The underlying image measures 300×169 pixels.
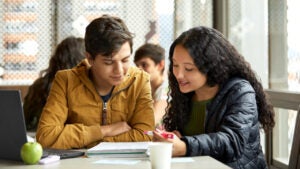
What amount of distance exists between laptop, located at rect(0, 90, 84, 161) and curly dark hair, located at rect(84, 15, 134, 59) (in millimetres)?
639

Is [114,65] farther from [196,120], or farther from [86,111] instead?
[196,120]

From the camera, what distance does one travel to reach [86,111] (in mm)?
2498

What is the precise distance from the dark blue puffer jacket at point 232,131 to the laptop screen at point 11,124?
1.98ft

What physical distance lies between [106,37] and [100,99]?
30 cm

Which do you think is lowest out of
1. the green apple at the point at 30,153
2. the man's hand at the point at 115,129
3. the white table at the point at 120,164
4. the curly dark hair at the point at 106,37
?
the man's hand at the point at 115,129

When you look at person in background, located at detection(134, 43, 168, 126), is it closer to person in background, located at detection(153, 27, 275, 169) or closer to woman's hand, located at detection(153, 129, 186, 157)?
person in background, located at detection(153, 27, 275, 169)

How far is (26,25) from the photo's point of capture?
4.25 m

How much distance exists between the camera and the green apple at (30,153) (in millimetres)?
1822

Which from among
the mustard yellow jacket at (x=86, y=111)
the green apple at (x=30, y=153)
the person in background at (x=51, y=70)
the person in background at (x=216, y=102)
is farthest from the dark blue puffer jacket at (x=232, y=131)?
the person in background at (x=51, y=70)

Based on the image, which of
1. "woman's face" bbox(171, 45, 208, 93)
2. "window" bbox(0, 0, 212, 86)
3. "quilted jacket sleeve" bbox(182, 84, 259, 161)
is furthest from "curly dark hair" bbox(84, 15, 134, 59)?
"window" bbox(0, 0, 212, 86)

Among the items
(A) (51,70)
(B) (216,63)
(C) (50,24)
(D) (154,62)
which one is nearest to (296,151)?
(B) (216,63)

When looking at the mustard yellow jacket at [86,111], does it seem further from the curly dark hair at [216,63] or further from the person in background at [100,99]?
the curly dark hair at [216,63]

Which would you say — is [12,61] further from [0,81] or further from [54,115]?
[54,115]

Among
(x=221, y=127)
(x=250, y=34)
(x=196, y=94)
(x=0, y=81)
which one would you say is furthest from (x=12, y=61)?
(x=221, y=127)
